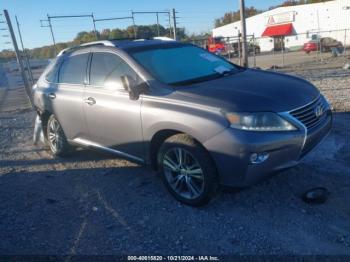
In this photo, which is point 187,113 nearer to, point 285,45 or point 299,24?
point 299,24

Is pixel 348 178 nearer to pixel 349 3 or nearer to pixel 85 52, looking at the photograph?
pixel 85 52

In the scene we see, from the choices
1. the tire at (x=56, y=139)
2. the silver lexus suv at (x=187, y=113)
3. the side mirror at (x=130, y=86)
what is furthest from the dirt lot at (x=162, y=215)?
the side mirror at (x=130, y=86)

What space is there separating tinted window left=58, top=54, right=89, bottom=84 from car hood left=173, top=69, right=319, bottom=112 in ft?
6.09

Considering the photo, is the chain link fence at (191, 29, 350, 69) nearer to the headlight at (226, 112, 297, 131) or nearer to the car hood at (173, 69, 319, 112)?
the car hood at (173, 69, 319, 112)

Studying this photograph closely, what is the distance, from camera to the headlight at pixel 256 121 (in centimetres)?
322

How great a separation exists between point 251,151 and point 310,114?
35.9 inches

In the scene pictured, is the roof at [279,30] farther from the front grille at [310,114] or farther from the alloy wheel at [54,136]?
the front grille at [310,114]

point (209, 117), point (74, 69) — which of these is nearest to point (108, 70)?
point (74, 69)

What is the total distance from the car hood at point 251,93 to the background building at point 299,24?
3204 centimetres

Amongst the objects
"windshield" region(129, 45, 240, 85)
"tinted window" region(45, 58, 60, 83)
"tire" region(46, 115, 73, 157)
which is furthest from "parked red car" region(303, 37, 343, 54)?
"tire" region(46, 115, 73, 157)

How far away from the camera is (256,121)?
10.6ft

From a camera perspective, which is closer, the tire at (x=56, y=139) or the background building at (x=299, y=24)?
the tire at (x=56, y=139)

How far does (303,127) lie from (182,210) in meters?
1.57

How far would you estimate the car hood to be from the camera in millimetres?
3322
